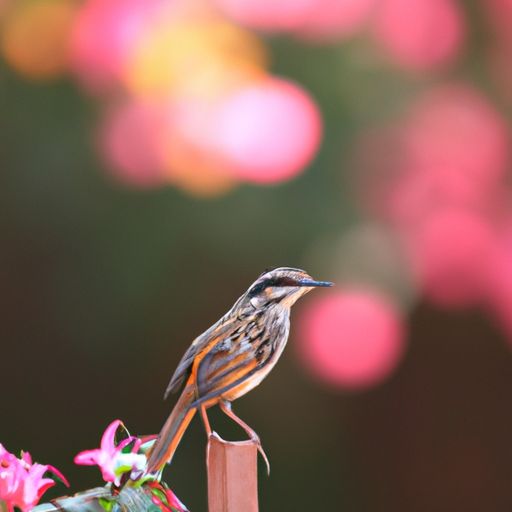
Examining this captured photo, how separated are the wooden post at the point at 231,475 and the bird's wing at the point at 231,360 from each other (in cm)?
6

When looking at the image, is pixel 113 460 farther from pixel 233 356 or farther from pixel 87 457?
pixel 233 356

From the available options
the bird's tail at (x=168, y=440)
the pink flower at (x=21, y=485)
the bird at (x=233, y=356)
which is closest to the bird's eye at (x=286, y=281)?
the bird at (x=233, y=356)

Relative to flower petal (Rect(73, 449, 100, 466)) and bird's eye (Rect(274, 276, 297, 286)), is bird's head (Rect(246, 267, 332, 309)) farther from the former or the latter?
flower petal (Rect(73, 449, 100, 466))

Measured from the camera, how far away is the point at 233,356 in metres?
0.72

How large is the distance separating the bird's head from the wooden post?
0.39 feet

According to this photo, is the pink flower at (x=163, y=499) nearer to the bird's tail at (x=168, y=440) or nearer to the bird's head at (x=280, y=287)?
the bird's tail at (x=168, y=440)

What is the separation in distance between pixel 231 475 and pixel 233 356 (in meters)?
0.10

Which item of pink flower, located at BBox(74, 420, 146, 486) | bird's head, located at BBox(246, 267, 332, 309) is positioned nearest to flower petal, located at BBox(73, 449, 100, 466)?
pink flower, located at BBox(74, 420, 146, 486)

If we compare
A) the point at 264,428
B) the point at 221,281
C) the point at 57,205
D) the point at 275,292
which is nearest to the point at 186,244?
the point at 221,281

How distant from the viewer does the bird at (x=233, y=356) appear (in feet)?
2.33

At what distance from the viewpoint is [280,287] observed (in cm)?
75

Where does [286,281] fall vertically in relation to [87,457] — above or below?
above

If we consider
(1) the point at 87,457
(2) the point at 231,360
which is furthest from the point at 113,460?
(2) the point at 231,360

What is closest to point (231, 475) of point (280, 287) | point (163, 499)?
point (163, 499)
